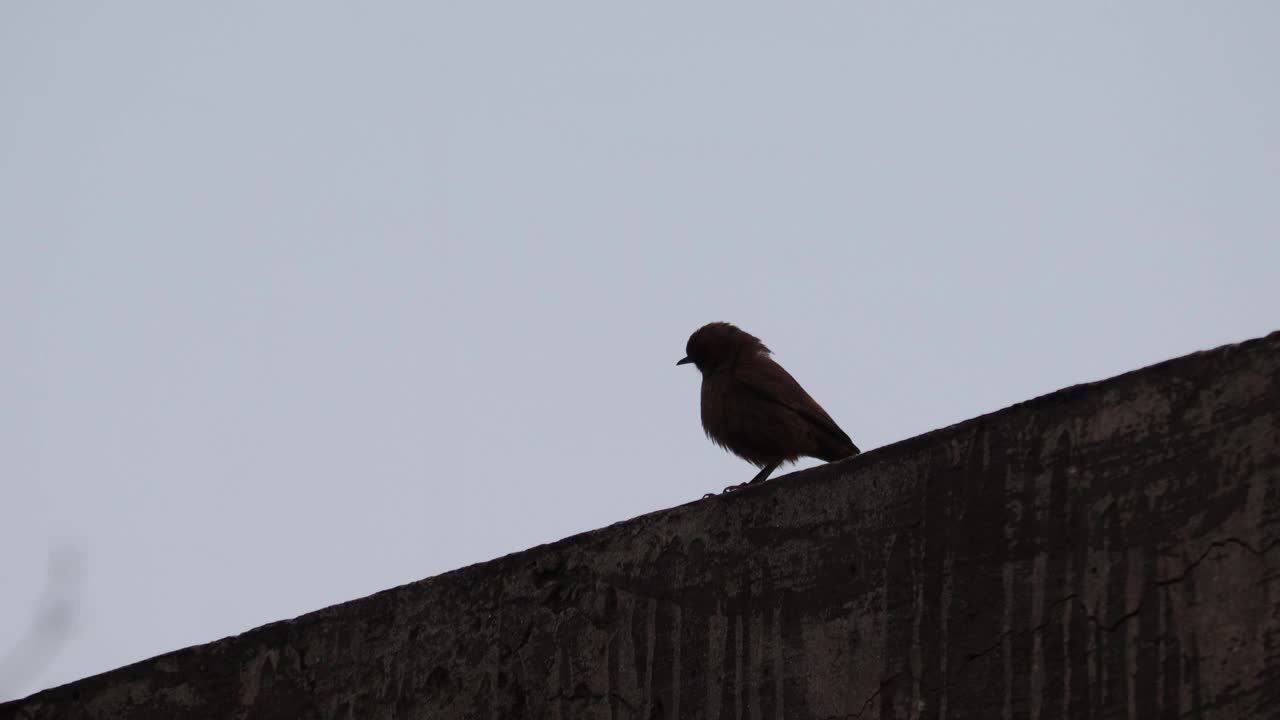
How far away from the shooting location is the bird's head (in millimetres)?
8469

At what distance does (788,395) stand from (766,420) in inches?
7.1

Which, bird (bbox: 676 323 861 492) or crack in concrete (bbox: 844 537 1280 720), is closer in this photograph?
crack in concrete (bbox: 844 537 1280 720)

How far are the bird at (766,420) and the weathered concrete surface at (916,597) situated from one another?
10.2 ft

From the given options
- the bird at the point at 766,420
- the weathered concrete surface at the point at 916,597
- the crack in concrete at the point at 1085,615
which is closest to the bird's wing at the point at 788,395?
the bird at the point at 766,420

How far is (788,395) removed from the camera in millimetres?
7941

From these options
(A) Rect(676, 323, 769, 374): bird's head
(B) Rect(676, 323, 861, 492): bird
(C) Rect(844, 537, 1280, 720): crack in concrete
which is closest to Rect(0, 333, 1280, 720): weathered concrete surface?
(C) Rect(844, 537, 1280, 720): crack in concrete

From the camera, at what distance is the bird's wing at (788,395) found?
791 centimetres

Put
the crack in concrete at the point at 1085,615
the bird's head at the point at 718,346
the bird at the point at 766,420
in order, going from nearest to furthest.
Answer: the crack in concrete at the point at 1085,615
the bird at the point at 766,420
the bird's head at the point at 718,346

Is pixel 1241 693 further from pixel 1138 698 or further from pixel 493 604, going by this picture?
pixel 493 604

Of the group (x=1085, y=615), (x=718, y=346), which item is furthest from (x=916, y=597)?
(x=718, y=346)

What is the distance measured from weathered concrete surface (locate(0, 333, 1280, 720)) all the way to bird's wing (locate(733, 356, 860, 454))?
320cm

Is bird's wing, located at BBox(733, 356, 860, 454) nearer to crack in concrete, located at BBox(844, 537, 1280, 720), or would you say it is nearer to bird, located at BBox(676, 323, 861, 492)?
bird, located at BBox(676, 323, 861, 492)

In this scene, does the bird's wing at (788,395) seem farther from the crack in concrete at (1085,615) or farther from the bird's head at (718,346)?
the crack in concrete at (1085,615)

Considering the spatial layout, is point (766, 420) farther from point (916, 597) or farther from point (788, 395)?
point (916, 597)
